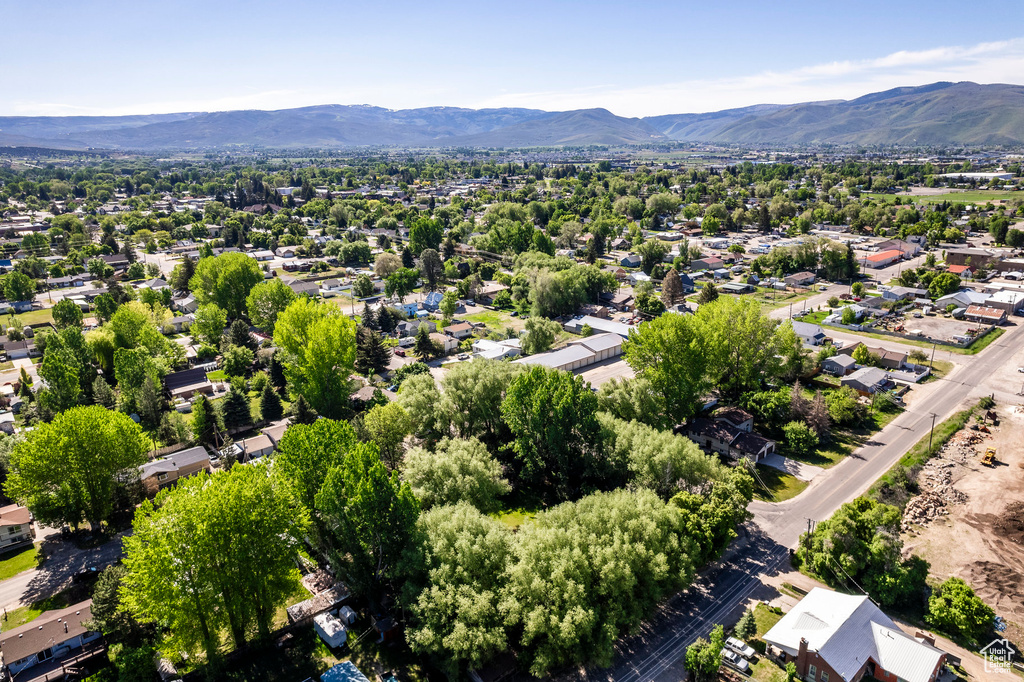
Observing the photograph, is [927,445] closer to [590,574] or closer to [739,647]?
[739,647]

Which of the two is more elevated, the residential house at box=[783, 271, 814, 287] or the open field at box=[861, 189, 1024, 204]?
the open field at box=[861, 189, 1024, 204]

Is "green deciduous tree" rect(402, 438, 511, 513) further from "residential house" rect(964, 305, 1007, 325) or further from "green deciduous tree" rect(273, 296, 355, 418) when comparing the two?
"residential house" rect(964, 305, 1007, 325)

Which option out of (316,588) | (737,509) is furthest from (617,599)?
(316,588)

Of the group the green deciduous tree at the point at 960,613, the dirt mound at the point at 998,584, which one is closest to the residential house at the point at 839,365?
the dirt mound at the point at 998,584

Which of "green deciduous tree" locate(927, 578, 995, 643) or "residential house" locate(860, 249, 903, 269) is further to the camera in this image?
"residential house" locate(860, 249, 903, 269)

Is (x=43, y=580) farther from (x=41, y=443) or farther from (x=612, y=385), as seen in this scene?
(x=612, y=385)

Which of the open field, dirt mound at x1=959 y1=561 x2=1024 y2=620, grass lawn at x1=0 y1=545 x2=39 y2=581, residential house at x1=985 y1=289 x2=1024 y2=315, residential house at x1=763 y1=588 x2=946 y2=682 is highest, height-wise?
the open field

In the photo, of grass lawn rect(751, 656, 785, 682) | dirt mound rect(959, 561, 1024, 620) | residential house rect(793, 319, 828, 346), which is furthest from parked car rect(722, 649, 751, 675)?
residential house rect(793, 319, 828, 346)
